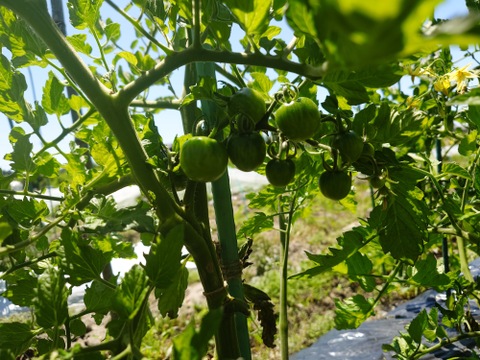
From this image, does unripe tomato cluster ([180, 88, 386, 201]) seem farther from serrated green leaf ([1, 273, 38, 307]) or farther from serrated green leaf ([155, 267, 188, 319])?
serrated green leaf ([1, 273, 38, 307])

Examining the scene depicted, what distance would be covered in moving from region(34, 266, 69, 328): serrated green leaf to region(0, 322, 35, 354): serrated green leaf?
156 mm

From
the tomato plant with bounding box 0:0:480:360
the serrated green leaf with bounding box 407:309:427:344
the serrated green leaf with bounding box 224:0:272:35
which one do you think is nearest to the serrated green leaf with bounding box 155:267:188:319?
the tomato plant with bounding box 0:0:480:360

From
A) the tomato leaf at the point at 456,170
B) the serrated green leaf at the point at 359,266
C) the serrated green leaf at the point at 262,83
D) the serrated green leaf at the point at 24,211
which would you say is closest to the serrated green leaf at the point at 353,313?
the serrated green leaf at the point at 359,266

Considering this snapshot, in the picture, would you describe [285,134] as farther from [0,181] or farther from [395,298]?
[395,298]

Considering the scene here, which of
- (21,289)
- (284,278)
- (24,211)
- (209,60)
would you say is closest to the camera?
(209,60)

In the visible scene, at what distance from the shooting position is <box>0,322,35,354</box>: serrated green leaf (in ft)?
1.99

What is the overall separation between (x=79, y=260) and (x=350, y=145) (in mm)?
392

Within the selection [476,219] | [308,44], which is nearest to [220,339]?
[308,44]

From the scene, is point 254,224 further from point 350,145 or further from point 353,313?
point 350,145

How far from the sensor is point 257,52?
1.67ft

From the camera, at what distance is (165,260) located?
50 centimetres

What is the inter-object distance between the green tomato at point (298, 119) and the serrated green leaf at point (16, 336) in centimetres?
45

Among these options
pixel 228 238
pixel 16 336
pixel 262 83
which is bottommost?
pixel 16 336

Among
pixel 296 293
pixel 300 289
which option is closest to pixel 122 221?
pixel 296 293
